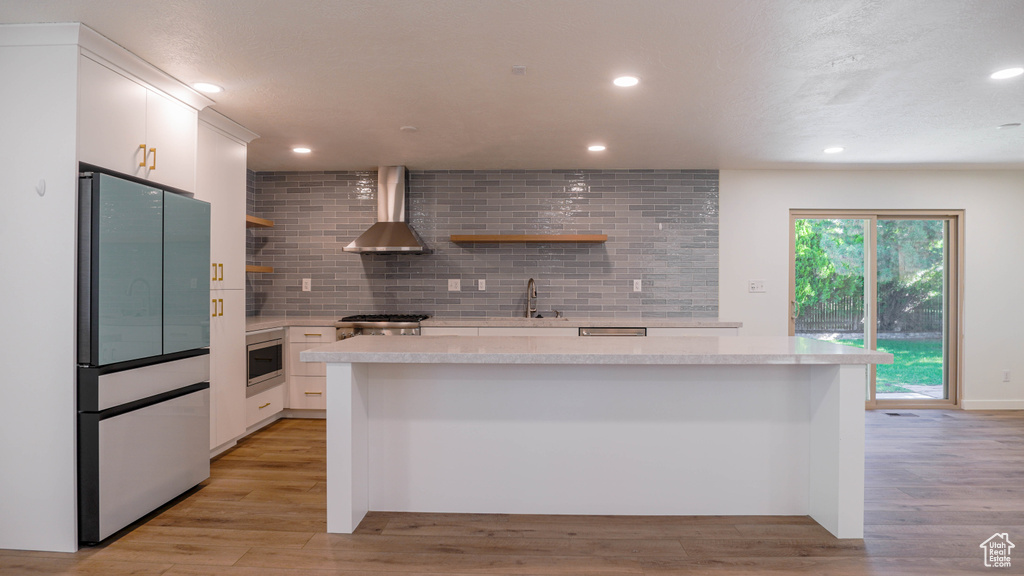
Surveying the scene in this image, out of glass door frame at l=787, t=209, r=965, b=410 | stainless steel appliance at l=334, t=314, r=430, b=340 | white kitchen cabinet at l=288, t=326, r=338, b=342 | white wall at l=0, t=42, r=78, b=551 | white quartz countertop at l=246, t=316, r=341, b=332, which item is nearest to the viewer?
white wall at l=0, t=42, r=78, b=551

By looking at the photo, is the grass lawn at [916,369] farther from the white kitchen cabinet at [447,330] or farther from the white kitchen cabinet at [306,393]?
the white kitchen cabinet at [306,393]

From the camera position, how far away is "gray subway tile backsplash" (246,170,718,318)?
5.29 m

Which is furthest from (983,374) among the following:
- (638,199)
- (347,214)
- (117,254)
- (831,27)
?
(117,254)

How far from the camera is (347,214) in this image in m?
5.35

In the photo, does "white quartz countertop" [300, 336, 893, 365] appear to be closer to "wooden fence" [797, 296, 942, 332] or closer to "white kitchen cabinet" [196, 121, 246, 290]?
"white kitchen cabinet" [196, 121, 246, 290]

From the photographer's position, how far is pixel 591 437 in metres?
2.68

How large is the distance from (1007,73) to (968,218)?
3043 mm

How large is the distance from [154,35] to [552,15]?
1729mm

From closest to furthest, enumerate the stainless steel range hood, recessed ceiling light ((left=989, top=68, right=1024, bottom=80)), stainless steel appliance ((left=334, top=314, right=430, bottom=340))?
recessed ceiling light ((left=989, top=68, right=1024, bottom=80))
stainless steel appliance ((left=334, top=314, right=430, bottom=340))
the stainless steel range hood

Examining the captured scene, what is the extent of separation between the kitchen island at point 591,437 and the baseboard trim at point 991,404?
3.87 meters

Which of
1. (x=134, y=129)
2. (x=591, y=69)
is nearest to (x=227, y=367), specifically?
(x=134, y=129)

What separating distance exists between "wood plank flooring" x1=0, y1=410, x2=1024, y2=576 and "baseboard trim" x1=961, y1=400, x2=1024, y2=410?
241cm

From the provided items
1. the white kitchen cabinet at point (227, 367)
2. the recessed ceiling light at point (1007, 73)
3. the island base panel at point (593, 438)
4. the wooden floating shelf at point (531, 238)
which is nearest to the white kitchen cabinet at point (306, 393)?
the white kitchen cabinet at point (227, 367)

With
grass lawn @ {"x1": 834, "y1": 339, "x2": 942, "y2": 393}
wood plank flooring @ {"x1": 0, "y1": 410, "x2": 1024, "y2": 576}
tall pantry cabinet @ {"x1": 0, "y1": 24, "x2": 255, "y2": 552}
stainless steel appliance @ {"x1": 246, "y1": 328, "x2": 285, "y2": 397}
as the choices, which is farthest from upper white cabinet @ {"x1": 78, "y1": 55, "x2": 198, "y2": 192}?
grass lawn @ {"x1": 834, "y1": 339, "x2": 942, "y2": 393}
